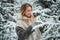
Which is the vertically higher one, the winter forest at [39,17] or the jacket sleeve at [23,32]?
the jacket sleeve at [23,32]

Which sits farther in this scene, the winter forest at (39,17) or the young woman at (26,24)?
the winter forest at (39,17)

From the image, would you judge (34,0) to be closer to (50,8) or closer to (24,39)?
(50,8)

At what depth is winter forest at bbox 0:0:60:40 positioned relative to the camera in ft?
20.6

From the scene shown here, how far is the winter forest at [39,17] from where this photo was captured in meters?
6.28

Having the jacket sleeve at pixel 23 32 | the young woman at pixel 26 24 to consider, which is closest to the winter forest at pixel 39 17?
the young woman at pixel 26 24

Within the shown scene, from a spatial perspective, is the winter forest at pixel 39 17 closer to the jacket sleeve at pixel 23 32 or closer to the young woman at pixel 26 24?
the young woman at pixel 26 24

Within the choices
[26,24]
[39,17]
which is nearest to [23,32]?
[26,24]

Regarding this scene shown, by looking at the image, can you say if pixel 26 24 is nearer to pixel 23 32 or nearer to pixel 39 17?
pixel 23 32

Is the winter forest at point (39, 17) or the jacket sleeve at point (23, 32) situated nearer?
the jacket sleeve at point (23, 32)

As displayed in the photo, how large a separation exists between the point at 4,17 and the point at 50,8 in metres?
1.77

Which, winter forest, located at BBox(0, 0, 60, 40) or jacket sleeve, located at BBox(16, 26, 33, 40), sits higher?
jacket sleeve, located at BBox(16, 26, 33, 40)

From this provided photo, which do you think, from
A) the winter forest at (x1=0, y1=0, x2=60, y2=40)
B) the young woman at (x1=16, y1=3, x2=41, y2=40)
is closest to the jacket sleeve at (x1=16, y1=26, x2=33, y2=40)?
the young woman at (x1=16, y1=3, x2=41, y2=40)

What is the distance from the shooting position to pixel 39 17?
23.3 feet

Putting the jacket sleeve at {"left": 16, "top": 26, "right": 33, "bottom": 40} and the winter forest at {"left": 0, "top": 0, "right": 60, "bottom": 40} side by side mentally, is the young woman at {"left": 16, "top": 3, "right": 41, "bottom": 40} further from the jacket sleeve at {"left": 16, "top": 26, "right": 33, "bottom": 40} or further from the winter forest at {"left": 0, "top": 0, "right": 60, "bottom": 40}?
the winter forest at {"left": 0, "top": 0, "right": 60, "bottom": 40}
